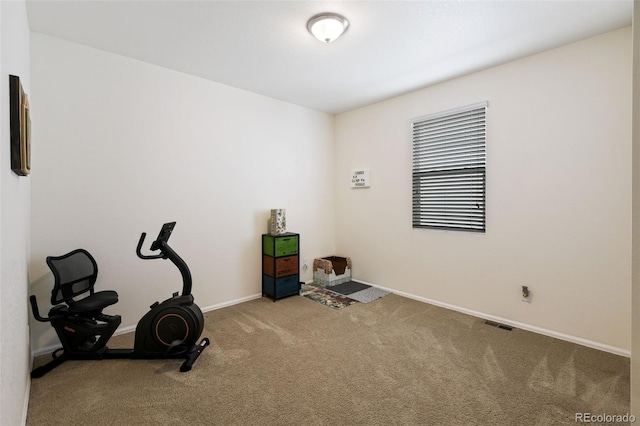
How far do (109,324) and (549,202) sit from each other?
3886 millimetres

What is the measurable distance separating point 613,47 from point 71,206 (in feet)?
15.4

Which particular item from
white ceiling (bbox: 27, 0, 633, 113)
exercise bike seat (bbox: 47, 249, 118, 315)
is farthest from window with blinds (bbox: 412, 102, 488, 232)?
exercise bike seat (bbox: 47, 249, 118, 315)

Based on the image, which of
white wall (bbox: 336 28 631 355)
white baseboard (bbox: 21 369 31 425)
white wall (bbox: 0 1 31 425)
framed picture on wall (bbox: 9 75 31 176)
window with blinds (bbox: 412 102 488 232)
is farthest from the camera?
window with blinds (bbox: 412 102 488 232)

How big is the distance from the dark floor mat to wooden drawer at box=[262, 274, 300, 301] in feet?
1.82

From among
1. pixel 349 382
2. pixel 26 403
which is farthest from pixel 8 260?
pixel 349 382

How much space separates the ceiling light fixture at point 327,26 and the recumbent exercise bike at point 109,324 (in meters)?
1.95

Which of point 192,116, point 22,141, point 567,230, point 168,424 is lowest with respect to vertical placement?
point 168,424

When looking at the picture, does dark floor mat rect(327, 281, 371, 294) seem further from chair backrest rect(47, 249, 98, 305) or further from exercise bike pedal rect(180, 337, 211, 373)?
chair backrest rect(47, 249, 98, 305)

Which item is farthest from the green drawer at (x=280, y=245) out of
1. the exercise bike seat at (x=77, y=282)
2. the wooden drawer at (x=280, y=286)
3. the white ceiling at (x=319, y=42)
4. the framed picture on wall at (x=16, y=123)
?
the framed picture on wall at (x=16, y=123)

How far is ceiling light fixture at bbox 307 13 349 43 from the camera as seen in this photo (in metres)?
2.26

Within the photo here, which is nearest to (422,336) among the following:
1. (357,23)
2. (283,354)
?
(283,354)

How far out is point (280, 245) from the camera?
383 cm

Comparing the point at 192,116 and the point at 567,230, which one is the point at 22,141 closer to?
the point at 192,116

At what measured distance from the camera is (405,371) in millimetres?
2256
